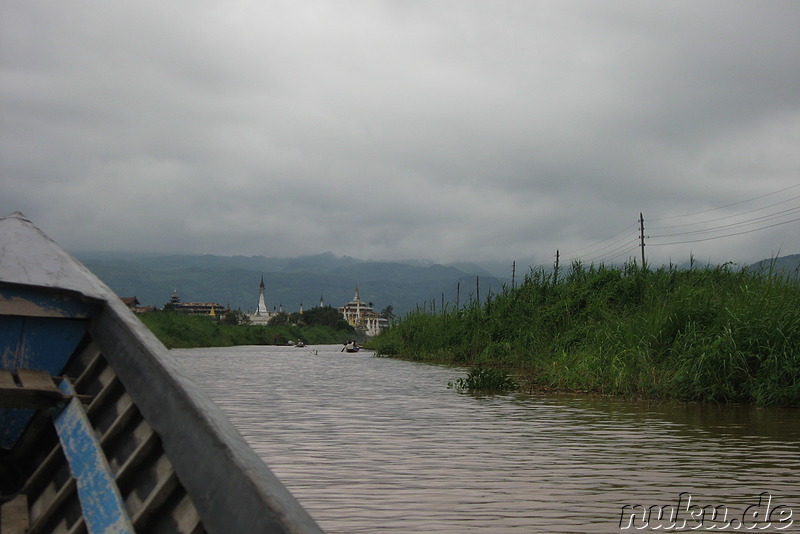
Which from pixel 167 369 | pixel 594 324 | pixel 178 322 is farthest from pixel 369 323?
pixel 167 369

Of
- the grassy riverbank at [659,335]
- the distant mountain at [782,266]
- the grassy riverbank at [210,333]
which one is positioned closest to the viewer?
the grassy riverbank at [659,335]

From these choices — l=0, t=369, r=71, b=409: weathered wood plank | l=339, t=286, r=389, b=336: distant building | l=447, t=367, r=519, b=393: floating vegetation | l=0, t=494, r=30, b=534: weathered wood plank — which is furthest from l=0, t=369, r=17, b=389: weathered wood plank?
l=339, t=286, r=389, b=336: distant building

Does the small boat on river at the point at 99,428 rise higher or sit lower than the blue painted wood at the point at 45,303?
lower

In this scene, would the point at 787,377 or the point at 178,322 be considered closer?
the point at 787,377

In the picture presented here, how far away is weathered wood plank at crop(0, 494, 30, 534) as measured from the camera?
3031 mm

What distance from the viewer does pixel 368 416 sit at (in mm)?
9094

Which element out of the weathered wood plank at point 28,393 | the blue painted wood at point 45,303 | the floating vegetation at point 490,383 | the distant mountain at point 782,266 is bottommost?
the floating vegetation at point 490,383

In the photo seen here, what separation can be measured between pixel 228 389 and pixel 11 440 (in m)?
9.41

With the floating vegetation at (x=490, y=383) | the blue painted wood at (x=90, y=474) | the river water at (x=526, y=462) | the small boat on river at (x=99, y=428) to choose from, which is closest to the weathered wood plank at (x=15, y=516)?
the small boat on river at (x=99, y=428)

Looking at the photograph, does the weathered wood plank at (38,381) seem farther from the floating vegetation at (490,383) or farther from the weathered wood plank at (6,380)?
the floating vegetation at (490,383)

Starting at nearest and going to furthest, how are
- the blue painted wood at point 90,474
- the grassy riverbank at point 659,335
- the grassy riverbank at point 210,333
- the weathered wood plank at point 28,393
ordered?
1. the blue painted wood at point 90,474
2. the weathered wood plank at point 28,393
3. the grassy riverbank at point 659,335
4. the grassy riverbank at point 210,333

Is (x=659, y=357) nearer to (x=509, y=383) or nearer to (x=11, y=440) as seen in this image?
(x=509, y=383)

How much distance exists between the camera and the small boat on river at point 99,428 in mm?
2137

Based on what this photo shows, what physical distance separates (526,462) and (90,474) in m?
3.90
